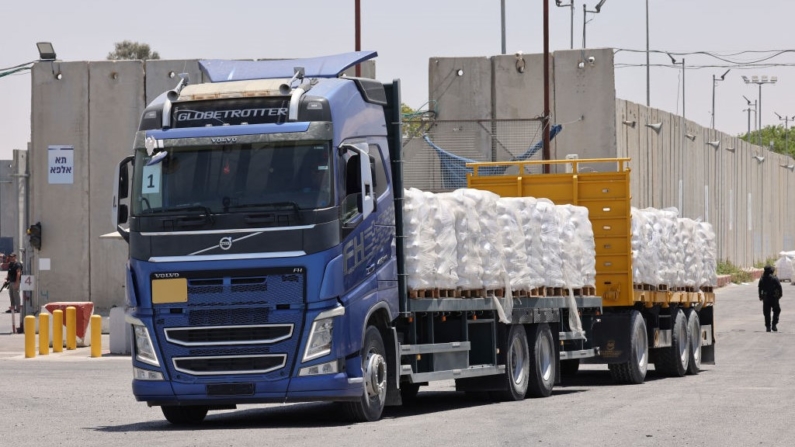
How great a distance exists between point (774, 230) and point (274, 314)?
90729 millimetres

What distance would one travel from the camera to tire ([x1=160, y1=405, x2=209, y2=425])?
51.4 ft

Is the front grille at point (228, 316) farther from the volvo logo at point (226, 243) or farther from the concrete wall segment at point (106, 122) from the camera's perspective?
the concrete wall segment at point (106, 122)

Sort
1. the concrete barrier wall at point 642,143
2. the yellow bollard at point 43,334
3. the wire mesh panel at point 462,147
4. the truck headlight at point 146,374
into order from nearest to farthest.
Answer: the truck headlight at point 146,374
the yellow bollard at point 43,334
the wire mesh panel at point 462,147
the concrete barrier wall at point 642,143

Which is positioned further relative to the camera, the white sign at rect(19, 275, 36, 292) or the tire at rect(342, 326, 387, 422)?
the white sign at rect(19, 275, 36, 292)

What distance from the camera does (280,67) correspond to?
1577 centimetres

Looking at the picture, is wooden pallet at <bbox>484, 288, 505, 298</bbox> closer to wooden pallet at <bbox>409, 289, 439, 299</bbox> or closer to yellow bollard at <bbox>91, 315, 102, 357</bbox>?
wooden pallet at <bbox>409, 289, 439, 299</bbox>

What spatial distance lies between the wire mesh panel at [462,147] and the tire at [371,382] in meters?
22.5

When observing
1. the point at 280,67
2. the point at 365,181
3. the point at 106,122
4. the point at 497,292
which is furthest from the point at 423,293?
the point at 106,122

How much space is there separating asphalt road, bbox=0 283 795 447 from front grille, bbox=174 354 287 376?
23.1 inches

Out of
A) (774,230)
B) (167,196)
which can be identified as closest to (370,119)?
(167,196)

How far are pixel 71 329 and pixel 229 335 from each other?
59.3 ft

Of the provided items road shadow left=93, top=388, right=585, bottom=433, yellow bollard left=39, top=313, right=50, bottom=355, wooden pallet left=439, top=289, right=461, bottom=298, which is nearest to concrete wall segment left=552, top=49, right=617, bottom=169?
yellow bollard left=39, top=313, right=50, bottom=355

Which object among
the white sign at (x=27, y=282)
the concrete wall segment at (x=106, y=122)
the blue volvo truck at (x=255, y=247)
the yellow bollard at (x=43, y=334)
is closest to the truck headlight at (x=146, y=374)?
the blue volvo truck at (x=255, y=247)

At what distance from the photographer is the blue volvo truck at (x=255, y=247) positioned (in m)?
14.5
